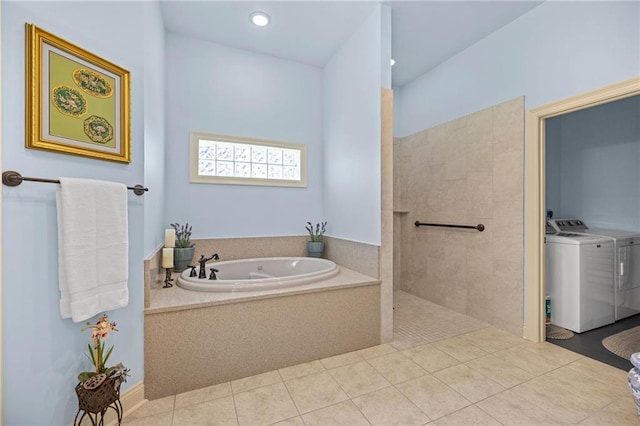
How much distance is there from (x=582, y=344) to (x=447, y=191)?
5.41 ft

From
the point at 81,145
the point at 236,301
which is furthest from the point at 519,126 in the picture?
the point at 81,145

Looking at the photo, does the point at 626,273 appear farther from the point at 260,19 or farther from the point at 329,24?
the point at 260,19

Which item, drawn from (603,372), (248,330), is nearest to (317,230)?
(248,330)

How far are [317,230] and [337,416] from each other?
1.92 meters

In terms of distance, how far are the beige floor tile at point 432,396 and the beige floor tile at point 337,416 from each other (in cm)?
33

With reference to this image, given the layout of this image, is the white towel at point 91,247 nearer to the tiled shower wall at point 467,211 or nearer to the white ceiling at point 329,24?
the white ceiling at point 329,24

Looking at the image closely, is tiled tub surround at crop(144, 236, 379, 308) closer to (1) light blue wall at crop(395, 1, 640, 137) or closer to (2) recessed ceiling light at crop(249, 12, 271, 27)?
(1) light blue wall at crop(395, 1, 640, 137)

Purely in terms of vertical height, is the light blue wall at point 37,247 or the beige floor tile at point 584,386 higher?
the light blue wall at point 37,247

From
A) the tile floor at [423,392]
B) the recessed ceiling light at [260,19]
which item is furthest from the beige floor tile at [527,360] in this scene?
the recessed ceiling light at [260,19]

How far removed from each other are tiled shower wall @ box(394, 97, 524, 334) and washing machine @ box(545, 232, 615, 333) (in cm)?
49

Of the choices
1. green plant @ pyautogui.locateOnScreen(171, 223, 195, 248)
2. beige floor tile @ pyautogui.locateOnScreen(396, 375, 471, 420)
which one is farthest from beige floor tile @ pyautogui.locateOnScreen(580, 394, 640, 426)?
green plant @ pyautogui.locateOnScreen(171, 223, 195, 248)

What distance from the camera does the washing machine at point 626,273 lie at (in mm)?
2600

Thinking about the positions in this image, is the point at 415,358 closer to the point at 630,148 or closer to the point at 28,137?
the point at 28,137

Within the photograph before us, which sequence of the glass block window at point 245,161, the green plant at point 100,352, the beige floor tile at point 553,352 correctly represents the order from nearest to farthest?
the green plant at point 100,352 → the beige floor tile at point 553,352 → the glass block window at point 245,161
